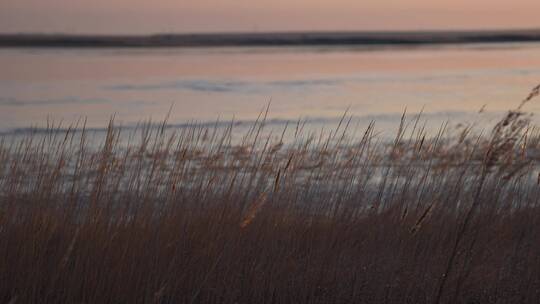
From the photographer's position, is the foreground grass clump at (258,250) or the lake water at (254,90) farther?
the lake water at (254,90)

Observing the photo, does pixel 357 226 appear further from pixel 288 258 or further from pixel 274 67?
pixel 274 67

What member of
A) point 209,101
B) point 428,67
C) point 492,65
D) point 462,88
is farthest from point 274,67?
point 209,101

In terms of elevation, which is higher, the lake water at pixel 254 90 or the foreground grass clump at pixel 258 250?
the lake water at pixel 254 90

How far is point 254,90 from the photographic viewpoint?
24.6 metres

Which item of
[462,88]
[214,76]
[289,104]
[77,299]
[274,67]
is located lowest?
[77,299]

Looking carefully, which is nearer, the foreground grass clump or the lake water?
the foreground grass clump

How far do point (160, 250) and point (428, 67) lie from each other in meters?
30.6

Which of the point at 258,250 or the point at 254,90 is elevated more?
the point at 254,90

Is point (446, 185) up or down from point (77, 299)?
up

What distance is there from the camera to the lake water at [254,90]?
18375mm

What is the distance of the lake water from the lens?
18.4 meters

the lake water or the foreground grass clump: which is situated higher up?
the lake water

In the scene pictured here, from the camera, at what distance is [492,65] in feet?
117

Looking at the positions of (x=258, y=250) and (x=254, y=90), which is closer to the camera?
(x=258, y=250)
